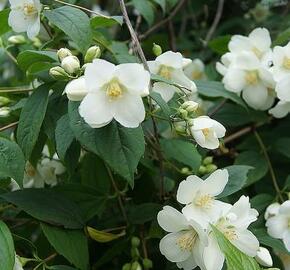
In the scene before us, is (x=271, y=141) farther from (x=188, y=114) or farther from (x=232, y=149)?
(x=188, y=114)

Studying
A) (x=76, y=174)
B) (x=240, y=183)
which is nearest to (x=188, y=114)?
(x=240, y=183)

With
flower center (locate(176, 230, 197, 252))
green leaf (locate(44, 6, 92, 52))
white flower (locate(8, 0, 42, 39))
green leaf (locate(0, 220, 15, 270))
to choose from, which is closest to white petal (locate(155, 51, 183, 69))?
green leaf (locate(44, 6, 92, 52))

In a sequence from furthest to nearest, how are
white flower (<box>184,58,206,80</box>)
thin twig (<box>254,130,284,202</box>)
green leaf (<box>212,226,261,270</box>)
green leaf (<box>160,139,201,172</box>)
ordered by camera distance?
white flower (<box>184,58,206,80</box>) < thin twig (<box>254,130,284,202</box>) < green leaf (<box>160,139,201,172</box>) < green leaf (<box>212,226,261,270</box>)

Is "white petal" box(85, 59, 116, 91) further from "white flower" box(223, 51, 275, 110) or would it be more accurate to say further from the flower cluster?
"white flower" box(223, 51, 275, 110)

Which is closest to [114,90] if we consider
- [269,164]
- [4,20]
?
[4,20]

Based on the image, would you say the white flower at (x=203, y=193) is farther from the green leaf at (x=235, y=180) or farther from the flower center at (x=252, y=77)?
the flower center at (x=252, y=77)

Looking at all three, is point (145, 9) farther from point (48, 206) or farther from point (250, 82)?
point (48, 206)

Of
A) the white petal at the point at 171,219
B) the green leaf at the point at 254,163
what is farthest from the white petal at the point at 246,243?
the green leaf at the point at 254,163
